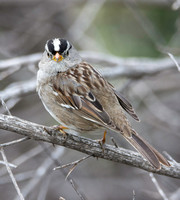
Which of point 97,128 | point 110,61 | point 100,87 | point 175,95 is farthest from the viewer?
point 175,95

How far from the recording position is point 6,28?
26.1ft

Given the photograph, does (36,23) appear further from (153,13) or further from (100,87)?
(100,87)

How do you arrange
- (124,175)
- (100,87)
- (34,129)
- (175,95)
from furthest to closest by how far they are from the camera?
(175,95)
(124,175)
(100,87)
(34,129)

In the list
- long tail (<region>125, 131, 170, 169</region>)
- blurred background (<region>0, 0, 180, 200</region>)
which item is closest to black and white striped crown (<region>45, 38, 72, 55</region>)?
blurred background (<region>0, 0, 180, 200</region>)

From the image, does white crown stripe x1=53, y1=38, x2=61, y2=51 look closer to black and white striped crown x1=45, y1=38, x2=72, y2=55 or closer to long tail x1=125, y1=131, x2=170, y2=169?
black and white striped crown x1=45, y1=38, x2=72, y2=55

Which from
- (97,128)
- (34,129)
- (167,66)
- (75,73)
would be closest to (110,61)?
(167,66)

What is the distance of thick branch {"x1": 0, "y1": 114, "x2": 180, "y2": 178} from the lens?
348 centimetres

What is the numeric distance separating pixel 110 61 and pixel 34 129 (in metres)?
2.62

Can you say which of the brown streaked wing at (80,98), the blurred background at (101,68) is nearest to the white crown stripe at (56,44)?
the brown streaked wing at (80,98)

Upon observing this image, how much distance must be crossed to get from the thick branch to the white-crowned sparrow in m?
0.09

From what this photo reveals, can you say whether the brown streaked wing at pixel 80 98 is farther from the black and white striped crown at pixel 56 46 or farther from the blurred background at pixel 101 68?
the blurred background at pixel 101 68

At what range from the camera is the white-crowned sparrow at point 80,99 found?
3.88m

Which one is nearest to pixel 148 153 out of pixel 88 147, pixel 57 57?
pixel 88 147

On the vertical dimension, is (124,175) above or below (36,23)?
below
